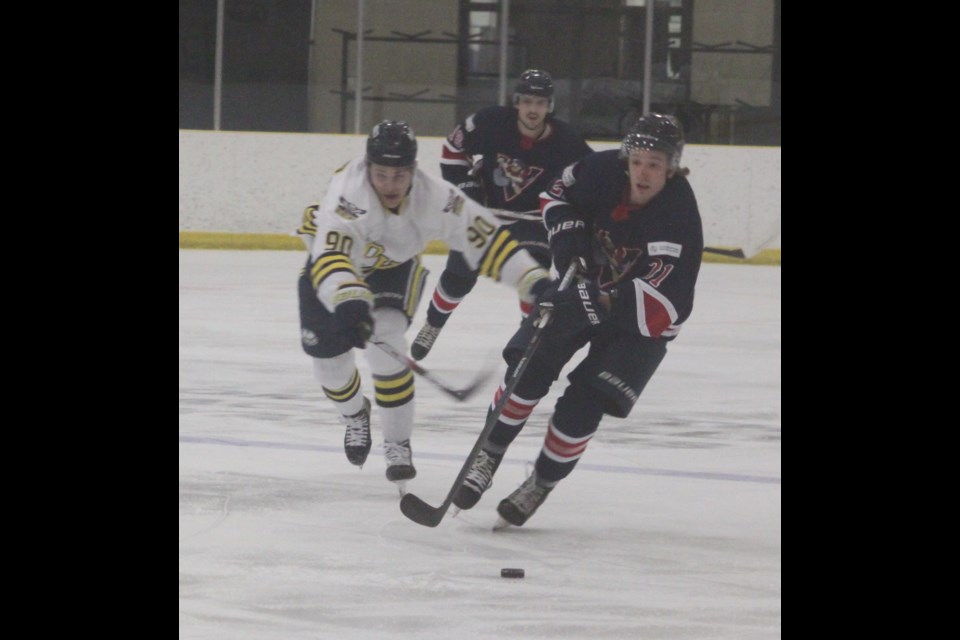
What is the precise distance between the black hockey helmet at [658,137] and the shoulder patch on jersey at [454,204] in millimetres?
382

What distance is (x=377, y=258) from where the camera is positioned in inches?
118

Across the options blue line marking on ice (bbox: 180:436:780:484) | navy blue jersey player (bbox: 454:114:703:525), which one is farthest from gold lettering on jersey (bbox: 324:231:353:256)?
blue line marking on ice (bbox: 180:436:780:484)

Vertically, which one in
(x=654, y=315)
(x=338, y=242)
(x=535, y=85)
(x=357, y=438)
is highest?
(x=535, y=85)

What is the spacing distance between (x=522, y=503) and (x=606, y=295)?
0.46 m

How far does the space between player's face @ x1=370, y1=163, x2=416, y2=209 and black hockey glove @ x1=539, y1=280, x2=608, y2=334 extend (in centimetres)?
36

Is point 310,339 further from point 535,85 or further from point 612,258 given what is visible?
point 535,85

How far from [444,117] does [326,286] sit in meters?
5.95

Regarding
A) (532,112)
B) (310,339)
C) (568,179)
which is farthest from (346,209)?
(532,112)

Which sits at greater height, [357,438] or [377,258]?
[377,258]

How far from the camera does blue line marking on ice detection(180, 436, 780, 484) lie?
329cm

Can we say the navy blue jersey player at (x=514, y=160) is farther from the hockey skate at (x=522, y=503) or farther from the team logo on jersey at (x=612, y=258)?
the hockey skate at (x=522, y=503)

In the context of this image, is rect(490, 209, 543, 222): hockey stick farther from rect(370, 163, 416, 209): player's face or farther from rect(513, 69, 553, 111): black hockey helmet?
rect(370, 163, 416, 209): player's face
